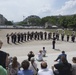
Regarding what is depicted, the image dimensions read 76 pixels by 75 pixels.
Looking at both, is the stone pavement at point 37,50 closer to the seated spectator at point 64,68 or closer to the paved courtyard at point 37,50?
the paved courtyard at point 37,50

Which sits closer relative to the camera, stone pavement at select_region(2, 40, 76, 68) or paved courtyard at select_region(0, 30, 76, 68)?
stone pavement at select_region(2, 40, 76, 68)

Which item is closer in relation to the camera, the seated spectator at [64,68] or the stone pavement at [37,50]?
the seated spectator at [64,68]

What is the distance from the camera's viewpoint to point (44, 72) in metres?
7.57

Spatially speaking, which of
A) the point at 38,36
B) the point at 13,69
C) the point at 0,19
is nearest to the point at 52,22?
the point at 0,19

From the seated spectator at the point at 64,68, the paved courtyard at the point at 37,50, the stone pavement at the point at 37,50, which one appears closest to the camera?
the seated spectator at the point at 64,68

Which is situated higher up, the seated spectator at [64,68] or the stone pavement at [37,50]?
the seated spectator at [64,68]

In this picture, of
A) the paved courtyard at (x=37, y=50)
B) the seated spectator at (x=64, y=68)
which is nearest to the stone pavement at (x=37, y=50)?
the paved courtyard at (x=37, y=50)

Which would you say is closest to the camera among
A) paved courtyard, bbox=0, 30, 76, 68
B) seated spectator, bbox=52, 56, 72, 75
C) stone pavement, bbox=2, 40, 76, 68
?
seated spectator, bbox=52, 56, 72, 75

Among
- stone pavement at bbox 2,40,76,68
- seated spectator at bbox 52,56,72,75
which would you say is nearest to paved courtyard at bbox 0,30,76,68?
stone pavement at bbox 2,40,76,68

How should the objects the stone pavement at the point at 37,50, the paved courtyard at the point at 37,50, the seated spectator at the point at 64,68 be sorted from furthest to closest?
the paved courtyard at the point at 37,50 < the stone pavement at the point at 37,50 < the seated spectator at the point at 64,68

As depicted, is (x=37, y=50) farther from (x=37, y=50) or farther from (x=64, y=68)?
(x=64, y=68)

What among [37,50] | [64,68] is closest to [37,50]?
[37,50]

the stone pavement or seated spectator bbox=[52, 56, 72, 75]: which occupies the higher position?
seated spectator bbox=[52, 56, 72, 75]

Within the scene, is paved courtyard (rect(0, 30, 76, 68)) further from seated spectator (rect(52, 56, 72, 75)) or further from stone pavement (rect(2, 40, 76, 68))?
seated spectator (rect(52, 56, 72, 75))
